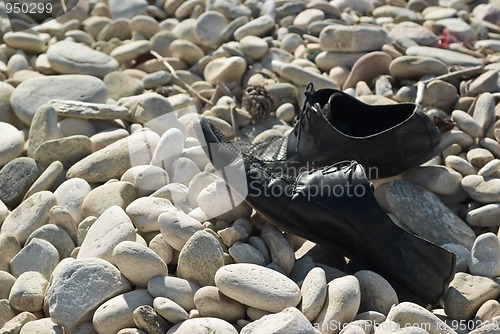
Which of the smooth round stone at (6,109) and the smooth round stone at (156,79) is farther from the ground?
the smooth round stone at (6,109)

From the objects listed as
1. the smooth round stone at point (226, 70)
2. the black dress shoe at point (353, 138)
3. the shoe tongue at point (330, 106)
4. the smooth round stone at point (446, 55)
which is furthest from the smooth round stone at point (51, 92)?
the smooth round stone at point (446, 55)

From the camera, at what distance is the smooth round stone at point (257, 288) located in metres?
1.69

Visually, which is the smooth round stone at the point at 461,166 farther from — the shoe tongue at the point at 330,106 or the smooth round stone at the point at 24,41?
the smooth round stone at the point at 24,41

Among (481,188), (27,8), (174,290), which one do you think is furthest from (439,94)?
(27,8)

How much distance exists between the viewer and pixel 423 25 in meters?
3.39

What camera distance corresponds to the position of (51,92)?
8.94 feet

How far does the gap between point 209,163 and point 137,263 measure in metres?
0.58

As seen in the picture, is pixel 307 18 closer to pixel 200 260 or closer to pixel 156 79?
pixel 156 79

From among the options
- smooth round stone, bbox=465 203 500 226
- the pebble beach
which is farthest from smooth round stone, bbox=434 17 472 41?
smooth round stone, bbox=465 203 500 226

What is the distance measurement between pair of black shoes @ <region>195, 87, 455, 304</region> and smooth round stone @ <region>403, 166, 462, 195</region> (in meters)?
0.07

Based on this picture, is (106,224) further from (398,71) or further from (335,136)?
(398,71)

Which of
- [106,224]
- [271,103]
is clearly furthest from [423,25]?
[106,224]

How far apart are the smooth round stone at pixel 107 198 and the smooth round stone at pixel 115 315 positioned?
0.43 meters

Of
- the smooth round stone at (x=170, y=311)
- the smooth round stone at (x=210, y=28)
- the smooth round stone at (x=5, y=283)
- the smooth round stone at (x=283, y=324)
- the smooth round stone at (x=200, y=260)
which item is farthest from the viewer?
the smooth round stone at (x=210, y=28)
